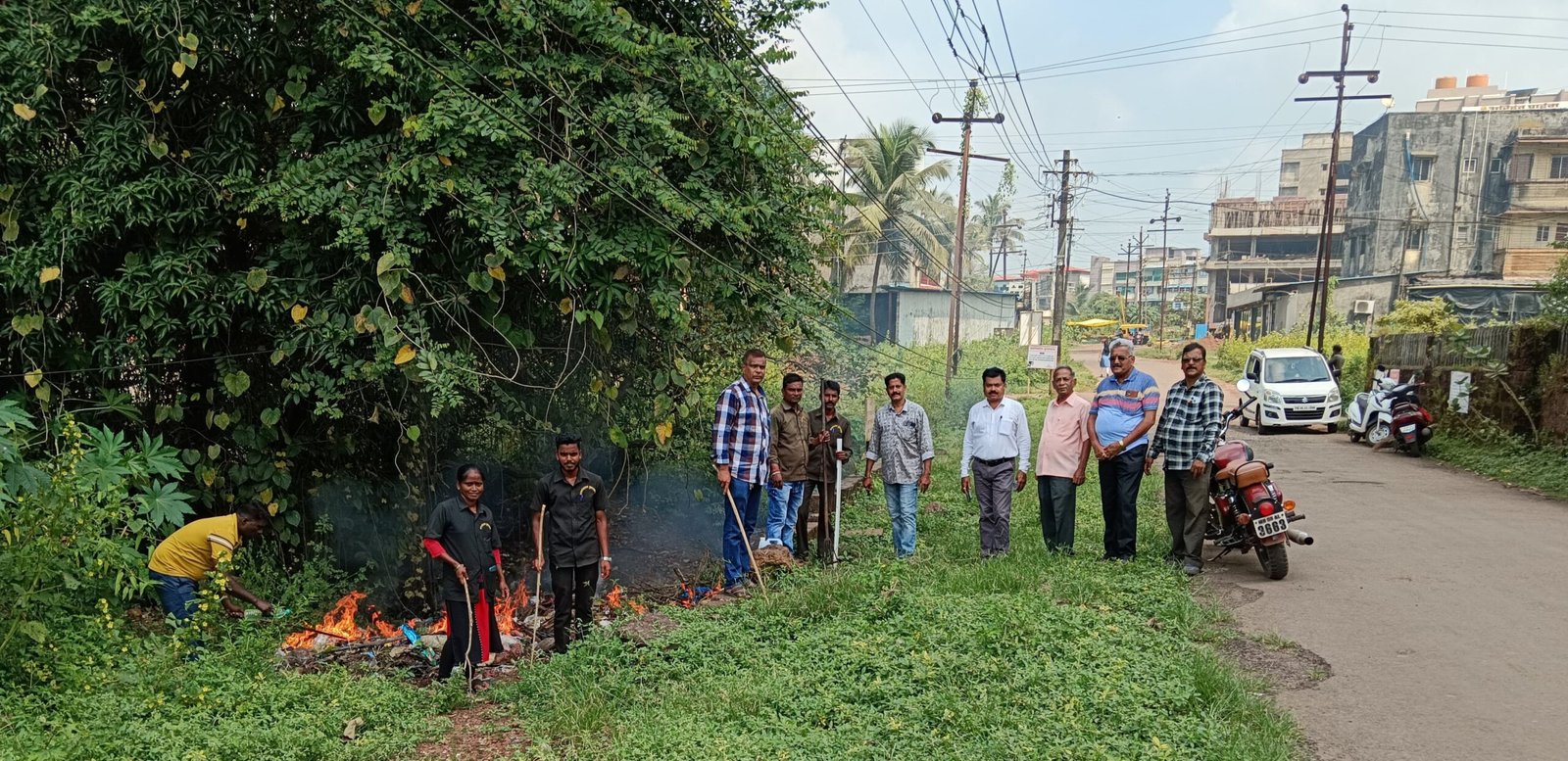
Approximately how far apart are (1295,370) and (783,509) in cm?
1723

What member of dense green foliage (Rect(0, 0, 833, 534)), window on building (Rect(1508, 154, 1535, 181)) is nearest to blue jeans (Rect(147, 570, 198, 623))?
dense green foliage (Rect(0, 0, 833, 534))

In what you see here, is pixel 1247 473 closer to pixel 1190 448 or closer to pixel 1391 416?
pixel 1190 448

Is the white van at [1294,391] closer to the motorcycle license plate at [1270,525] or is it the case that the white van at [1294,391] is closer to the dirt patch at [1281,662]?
the motorcycle license plate at [1270,525]

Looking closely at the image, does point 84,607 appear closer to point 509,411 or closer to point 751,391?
point 509,411

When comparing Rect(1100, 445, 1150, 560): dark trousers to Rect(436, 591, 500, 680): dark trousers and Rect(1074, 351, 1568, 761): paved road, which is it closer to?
Rect(1074, 351, 1568, 761): paved road

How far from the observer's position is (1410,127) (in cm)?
4597

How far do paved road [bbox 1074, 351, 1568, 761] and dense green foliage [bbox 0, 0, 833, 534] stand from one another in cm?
498

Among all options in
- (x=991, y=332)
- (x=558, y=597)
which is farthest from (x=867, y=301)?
(x=558, y=597)

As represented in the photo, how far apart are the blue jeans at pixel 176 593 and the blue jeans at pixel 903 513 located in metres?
5.38

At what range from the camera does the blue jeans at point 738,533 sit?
8.57 meters

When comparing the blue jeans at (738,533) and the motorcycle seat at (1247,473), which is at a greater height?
the motorcycle seat at (1247,473)

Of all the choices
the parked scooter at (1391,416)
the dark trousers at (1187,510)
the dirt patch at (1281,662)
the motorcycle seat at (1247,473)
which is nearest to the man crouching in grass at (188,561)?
the dirt patch at (1281,662)

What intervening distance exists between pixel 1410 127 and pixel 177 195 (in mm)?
50876

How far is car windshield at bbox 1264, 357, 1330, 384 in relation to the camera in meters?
22.2
